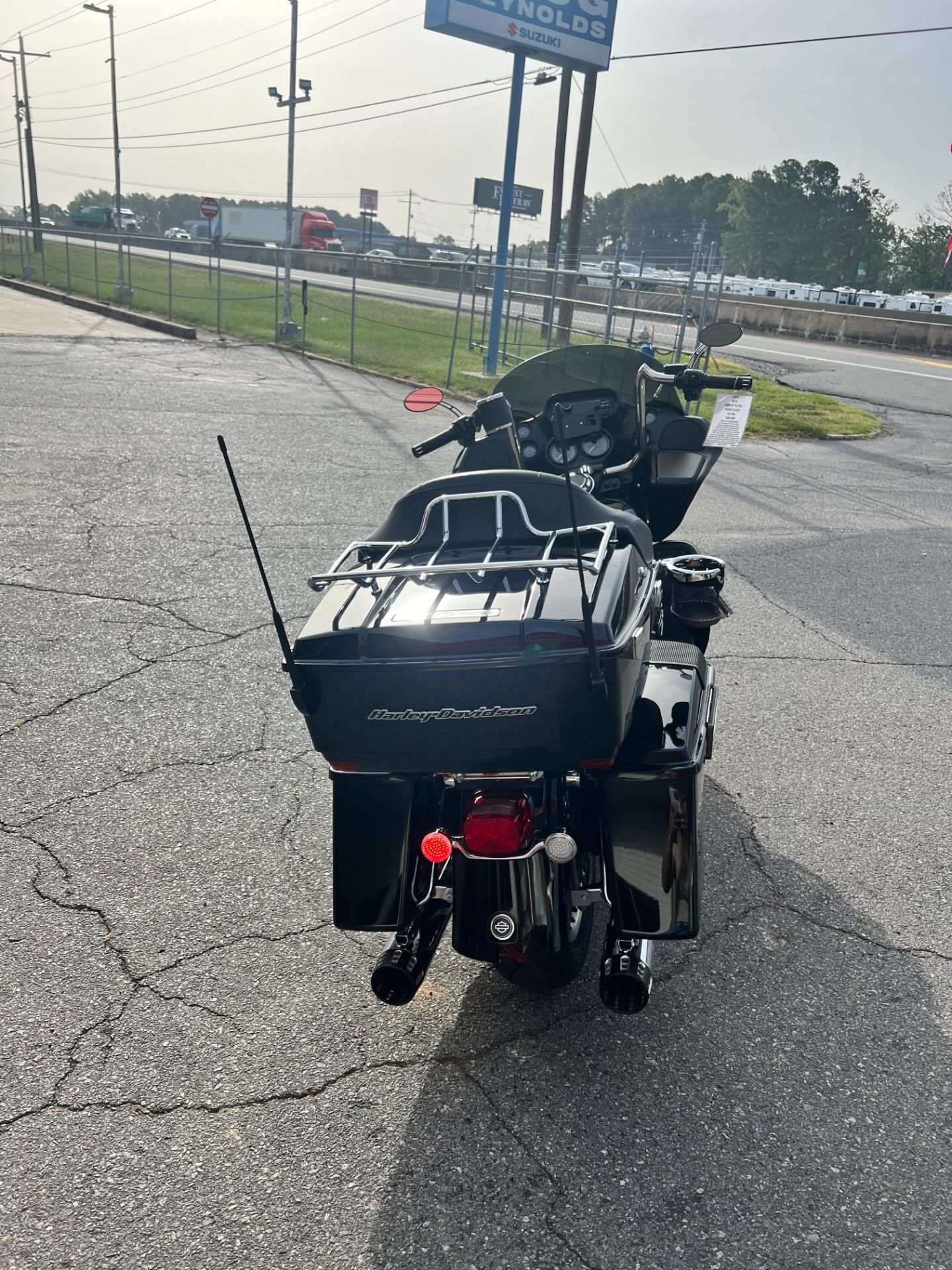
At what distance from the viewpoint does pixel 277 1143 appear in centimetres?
236

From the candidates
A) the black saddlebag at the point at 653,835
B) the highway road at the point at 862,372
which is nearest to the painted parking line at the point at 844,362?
the highway road at the point at 862,372

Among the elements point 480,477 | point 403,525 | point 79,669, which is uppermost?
point 480,477

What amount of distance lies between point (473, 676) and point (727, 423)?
107 inches

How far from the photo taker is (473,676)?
2.20 meters

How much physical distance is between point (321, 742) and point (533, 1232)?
1.19 meters

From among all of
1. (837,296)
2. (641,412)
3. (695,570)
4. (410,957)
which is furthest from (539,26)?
(837,296)

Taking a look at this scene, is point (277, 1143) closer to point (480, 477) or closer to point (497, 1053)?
point (497, 1053)

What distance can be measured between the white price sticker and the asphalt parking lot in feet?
4.32

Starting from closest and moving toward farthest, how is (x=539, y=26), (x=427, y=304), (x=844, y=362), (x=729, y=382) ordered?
(x=729, y=382)
(x=539, y=26)
(x=844, y=362)
(x=427, y=304)

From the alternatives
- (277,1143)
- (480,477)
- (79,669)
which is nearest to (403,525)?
(480,477)

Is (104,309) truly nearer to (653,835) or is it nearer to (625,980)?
(653,835)

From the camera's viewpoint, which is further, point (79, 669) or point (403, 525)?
point (79, 669)

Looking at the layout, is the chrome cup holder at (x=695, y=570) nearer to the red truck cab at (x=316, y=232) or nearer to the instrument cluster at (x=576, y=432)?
the instrument cluster at (x=576, y=432)

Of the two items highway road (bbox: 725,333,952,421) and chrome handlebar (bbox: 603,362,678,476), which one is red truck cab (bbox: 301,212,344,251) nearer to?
highway road (bbox: 725,333,952,421)
